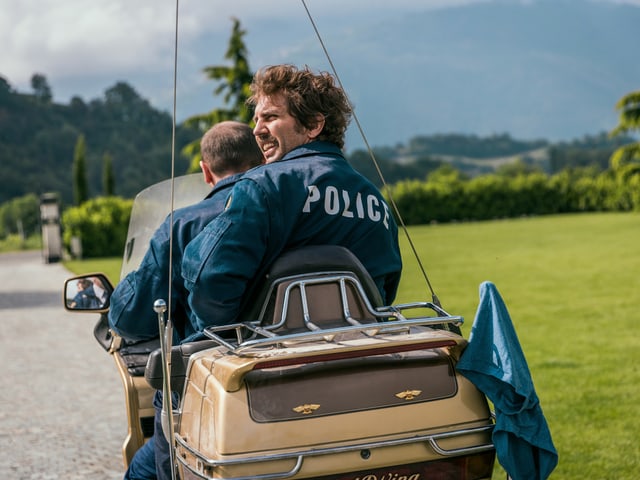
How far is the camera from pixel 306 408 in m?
2.33

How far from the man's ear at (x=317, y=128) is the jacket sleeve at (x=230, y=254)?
1.68 feet

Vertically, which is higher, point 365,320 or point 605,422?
point 365,320

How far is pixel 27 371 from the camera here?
10102 millimetres

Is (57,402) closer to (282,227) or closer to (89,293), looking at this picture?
(89,293)

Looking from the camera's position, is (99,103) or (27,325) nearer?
(27,325)

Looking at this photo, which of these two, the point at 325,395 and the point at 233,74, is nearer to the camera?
the point at 325,395

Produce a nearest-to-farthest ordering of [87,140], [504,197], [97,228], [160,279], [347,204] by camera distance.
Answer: [347,204] < [160,279] < [97,228] < [504,197] < [87,140]

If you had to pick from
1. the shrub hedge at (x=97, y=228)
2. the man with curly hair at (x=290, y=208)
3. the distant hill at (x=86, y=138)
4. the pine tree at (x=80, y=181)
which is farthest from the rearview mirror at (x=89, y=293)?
the distant hill at (x=86, y=138)

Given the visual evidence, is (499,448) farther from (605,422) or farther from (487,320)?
(605,422)

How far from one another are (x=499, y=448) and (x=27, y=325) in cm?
1323

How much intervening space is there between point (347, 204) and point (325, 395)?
754mm

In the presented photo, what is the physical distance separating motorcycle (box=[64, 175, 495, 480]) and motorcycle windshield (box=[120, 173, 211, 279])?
5.31 ft

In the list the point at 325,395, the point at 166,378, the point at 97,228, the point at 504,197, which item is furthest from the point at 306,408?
the point at 504,197

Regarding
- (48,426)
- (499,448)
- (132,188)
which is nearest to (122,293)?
(499,448)
